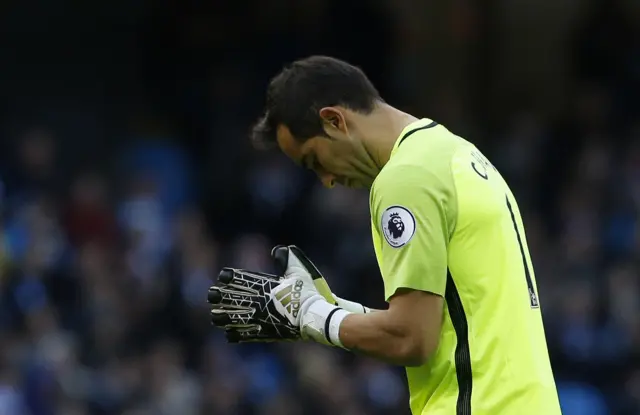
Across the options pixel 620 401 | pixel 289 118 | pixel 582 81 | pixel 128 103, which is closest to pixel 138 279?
pixel 128 103

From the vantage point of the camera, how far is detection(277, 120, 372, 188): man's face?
3.69 m

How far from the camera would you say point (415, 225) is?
3.34 metres

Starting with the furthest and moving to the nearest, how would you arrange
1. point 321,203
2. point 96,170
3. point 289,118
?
point 96,170, point 321,203, point 289,118

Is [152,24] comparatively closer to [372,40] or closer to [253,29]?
[253,29]

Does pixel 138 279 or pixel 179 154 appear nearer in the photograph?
pixel 138 279

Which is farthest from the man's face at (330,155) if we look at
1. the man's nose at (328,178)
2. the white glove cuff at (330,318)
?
the white glove cuff at (330,318)

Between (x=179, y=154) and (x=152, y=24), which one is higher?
(x=152, y=24)

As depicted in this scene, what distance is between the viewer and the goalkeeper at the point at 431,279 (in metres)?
3.36

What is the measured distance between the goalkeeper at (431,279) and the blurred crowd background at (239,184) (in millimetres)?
4661

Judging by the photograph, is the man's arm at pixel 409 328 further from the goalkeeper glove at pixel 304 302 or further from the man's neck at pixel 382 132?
the man's neck at pixel 382 132

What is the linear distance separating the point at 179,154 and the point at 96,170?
2.17ft

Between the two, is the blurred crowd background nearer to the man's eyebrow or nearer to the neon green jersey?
the man's eyebrow

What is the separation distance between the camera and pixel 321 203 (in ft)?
30.7

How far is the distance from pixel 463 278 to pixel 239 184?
6.57 metres
